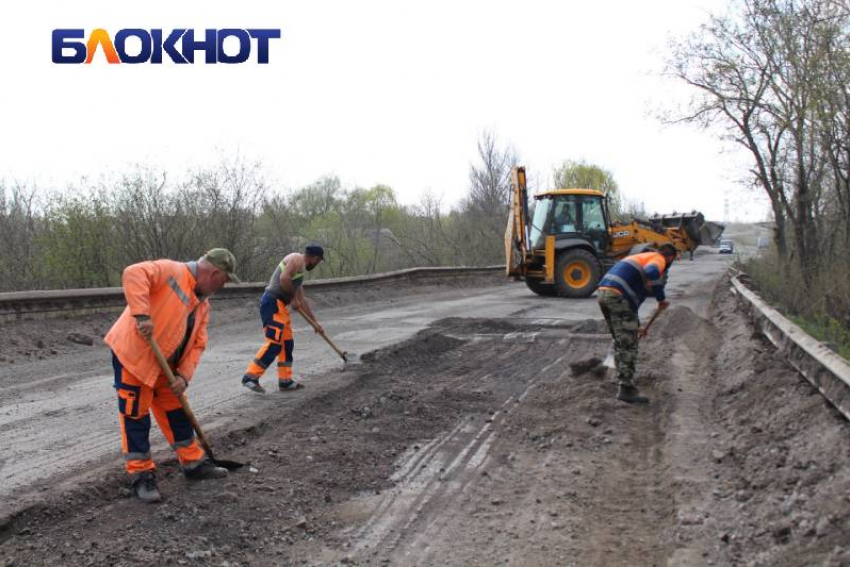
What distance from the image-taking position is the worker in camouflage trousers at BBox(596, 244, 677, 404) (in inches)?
273

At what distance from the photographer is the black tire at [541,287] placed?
18.7 meters

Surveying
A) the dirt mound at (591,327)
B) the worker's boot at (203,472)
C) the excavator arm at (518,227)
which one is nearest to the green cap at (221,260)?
the worker's boot at (203,472)

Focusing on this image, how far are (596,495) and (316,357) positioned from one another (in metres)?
5.49

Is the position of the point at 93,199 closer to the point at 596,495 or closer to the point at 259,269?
the point at 259,269

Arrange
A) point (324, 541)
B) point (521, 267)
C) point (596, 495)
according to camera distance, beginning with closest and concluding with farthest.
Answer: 1. point (324, 541)
2. point (596, 495)
3. point (521, 267)

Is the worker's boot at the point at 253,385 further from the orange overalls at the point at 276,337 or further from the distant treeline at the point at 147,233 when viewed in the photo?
the distant treeline at the point at 147,233

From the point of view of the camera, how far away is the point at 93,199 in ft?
50.2

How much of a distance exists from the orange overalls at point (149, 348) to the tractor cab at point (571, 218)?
14091 millimetres

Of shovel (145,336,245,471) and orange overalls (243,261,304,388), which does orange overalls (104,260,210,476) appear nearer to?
shovel (145,336,245,471)

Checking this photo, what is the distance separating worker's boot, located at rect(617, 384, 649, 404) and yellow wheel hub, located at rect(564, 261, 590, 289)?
1102 centimetres

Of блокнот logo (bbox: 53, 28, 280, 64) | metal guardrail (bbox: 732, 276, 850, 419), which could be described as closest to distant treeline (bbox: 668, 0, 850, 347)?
metal guardrail (bbox: 732, 276, 850, 419)

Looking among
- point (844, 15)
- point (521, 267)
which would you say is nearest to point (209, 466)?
point (844, 15)

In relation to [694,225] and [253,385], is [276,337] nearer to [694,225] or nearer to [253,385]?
[253,385]

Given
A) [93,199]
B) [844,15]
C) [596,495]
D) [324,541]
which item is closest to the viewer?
[324,541]
